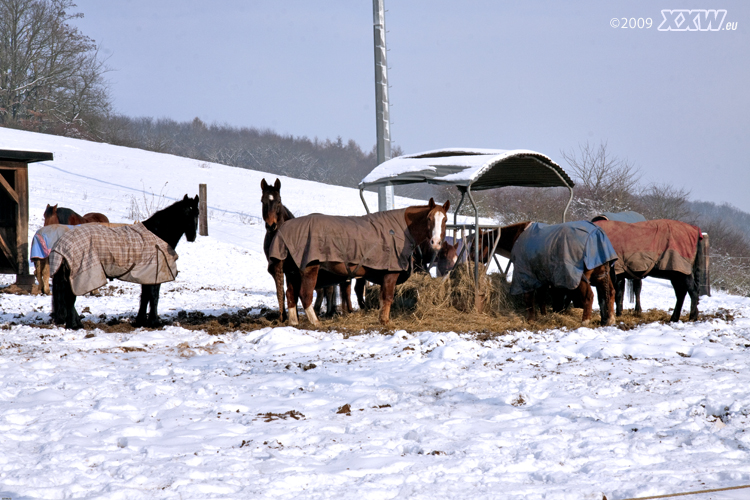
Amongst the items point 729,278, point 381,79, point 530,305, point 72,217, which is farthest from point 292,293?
point 729,278

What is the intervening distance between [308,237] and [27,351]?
3.51 m

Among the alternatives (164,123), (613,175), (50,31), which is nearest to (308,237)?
(613,175)

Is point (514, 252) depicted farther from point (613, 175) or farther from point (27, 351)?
point (613, 175)

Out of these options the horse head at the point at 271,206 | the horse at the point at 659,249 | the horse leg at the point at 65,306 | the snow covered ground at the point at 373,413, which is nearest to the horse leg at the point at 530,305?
the snow covered ground at the point at 373,413

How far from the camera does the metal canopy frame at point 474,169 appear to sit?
9398 millimetres

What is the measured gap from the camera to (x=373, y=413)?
463 cm

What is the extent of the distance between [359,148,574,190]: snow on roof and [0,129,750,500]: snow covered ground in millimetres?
2972

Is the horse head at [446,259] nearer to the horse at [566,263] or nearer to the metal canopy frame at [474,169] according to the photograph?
the metal canopy frame at [474,169]

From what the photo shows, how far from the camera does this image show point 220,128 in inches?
3159

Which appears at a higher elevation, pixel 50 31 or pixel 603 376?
pixel 50 31

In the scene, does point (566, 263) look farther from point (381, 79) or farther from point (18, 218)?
point (18, 218)

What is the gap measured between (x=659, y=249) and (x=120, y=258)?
732cm

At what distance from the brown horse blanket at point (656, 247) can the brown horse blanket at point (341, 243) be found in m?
3.04

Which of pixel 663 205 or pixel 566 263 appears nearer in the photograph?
pixel 566 263
